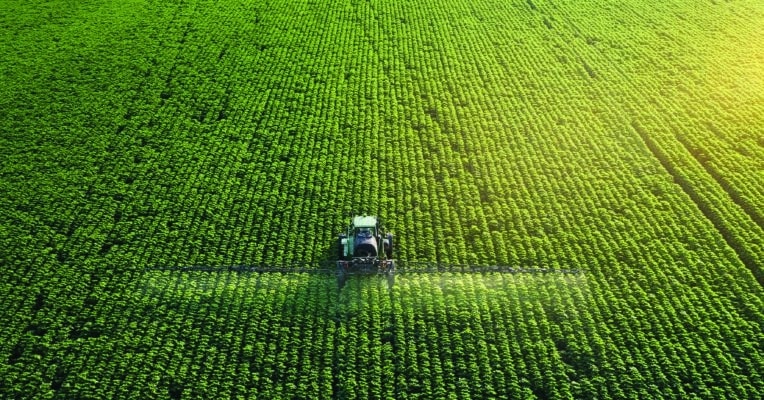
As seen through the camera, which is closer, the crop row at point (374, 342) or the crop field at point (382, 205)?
the crop row at point (374, 342)

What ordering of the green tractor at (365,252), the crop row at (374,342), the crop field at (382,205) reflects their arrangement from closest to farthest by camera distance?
the crop row at (374,342), the crop field at (382,205), the green tractor at (365,252)

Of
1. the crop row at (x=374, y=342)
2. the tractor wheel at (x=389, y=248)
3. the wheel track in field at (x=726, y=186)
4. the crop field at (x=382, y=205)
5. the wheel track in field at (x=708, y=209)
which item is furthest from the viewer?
the wheel track in field at (x=726, y=186)

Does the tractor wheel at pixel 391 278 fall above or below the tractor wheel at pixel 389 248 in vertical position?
below

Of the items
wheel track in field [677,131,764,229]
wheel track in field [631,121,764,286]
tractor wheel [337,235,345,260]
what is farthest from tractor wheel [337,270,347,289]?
wheel track in field [677,131,764,229]

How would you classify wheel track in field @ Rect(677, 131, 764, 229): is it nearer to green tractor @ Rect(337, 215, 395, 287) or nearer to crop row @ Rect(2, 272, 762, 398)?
crop row @ Rect(2, 272, 762, 398)

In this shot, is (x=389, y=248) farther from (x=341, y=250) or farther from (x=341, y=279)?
(x=341, y=279)

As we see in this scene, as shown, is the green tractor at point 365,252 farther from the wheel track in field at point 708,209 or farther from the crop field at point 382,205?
the wheel track in field at point 708,209

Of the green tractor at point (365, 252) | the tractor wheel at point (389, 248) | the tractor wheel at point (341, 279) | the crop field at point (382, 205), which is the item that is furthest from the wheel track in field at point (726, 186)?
the tractor wheel at point (341, 279)
